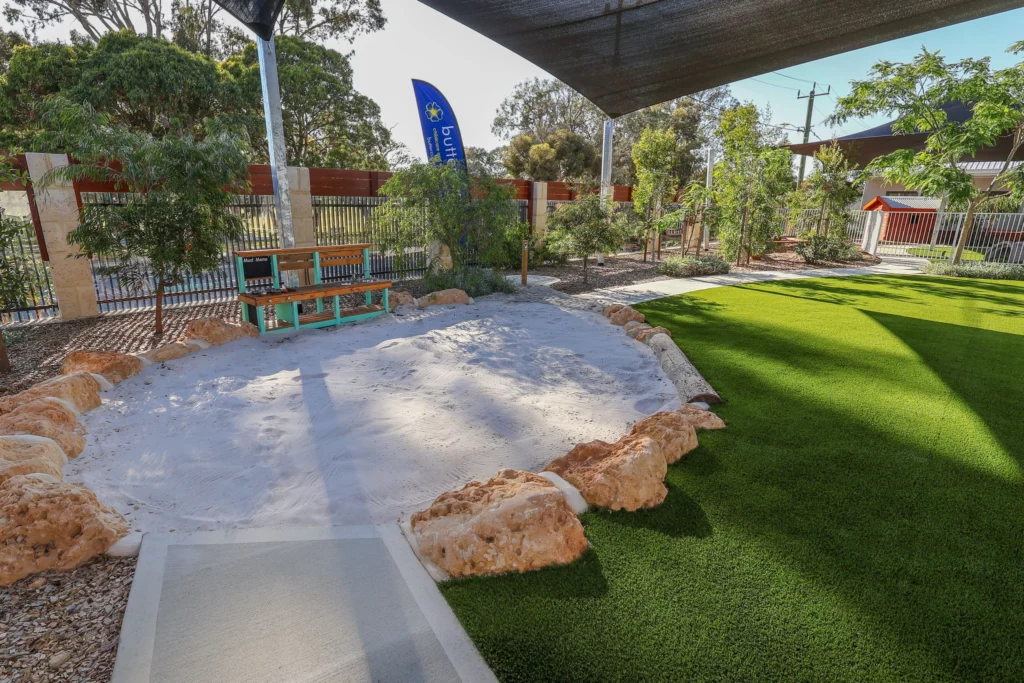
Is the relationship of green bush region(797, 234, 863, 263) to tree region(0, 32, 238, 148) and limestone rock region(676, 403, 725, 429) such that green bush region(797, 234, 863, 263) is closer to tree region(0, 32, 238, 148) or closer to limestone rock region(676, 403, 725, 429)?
limestone rock region(676, 403, 725, 429)

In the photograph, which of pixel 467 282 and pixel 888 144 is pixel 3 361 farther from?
pixel 888 144

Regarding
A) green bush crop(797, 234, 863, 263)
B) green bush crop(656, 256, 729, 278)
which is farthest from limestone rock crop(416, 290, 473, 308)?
green bush crop(797, 234, 863, 263)

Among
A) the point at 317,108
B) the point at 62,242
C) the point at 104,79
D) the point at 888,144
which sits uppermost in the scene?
the point at 317,108

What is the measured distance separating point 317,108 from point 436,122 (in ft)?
45.4

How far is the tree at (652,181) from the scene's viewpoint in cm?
1414

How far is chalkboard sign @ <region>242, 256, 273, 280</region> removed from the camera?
616cm

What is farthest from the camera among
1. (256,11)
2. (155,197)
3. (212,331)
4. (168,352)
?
(212,331)

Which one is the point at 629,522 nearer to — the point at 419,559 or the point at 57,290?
the point at 419,559

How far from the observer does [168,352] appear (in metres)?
5.00

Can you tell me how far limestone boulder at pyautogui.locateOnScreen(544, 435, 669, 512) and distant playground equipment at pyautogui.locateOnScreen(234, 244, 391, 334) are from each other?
177 inches

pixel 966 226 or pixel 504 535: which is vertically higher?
pixel 966 226

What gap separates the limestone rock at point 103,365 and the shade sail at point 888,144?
2193cm

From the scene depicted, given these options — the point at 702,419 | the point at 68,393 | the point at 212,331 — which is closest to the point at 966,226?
the point at 702,419

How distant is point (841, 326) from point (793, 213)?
12.6 meters
